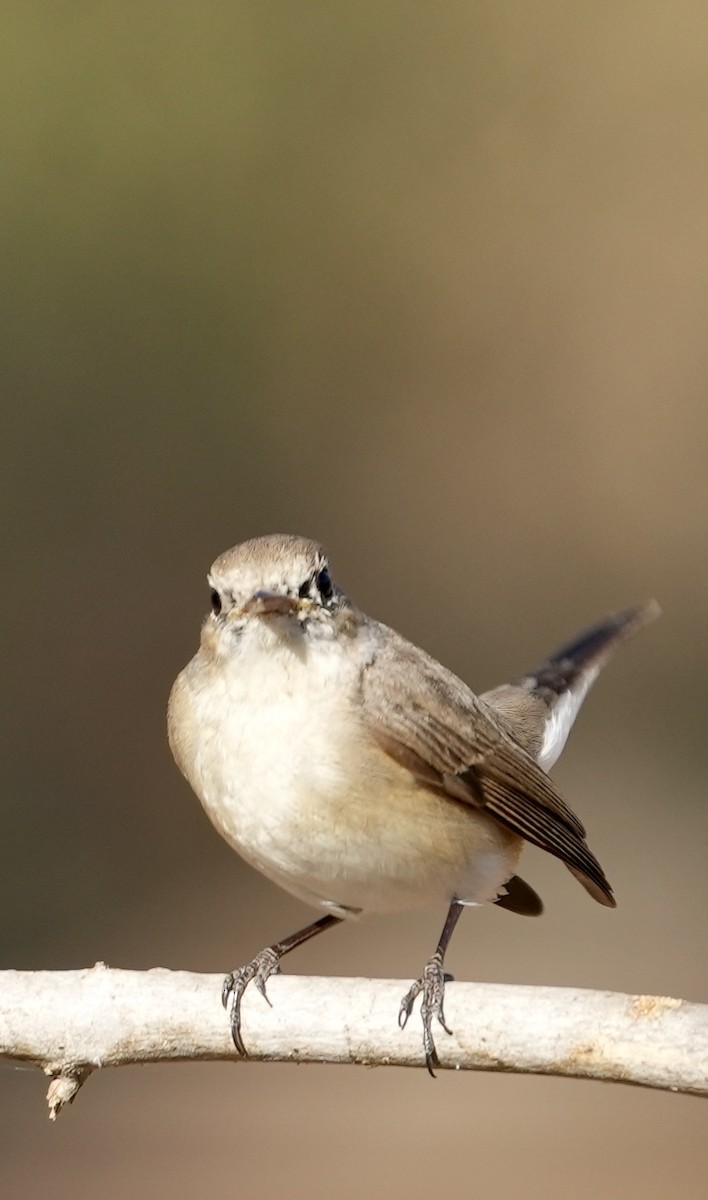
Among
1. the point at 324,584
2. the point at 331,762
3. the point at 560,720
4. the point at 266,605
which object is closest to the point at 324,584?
the point at 324,584

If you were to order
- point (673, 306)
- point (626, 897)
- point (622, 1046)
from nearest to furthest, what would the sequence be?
point (622, 1046) → point (626, 897) → point (673, 306)

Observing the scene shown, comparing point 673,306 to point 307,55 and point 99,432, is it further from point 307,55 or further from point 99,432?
point 99,432

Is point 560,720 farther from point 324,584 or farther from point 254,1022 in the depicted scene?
point 254,1022

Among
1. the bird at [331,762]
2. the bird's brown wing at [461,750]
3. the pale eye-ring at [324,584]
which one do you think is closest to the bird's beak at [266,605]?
the bird at [331,762]

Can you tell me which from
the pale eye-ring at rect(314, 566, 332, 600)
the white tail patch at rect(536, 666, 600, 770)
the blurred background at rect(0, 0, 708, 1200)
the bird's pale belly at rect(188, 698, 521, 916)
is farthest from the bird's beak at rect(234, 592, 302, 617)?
the blurred background at rect(0, 0, 708, 1200)

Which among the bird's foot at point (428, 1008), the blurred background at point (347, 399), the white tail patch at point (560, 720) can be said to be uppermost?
the blurred background at point (347, 399)

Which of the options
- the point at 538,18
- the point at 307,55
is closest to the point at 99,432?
the point at 307,55

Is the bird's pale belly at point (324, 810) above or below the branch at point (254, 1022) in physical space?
above

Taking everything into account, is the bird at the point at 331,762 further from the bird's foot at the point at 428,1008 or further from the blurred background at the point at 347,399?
the blurred background at the point at 347,399
